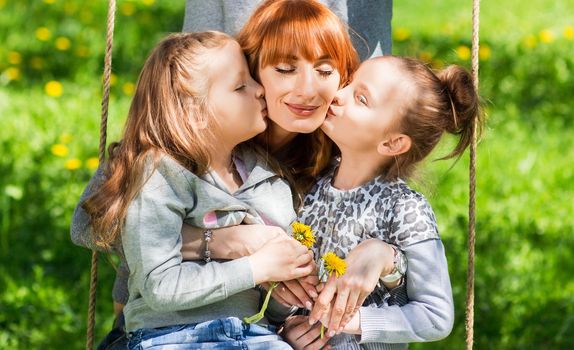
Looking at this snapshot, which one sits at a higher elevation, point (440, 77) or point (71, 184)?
point (440, 77)

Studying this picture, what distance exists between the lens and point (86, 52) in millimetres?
6078

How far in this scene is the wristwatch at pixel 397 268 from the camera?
234cm

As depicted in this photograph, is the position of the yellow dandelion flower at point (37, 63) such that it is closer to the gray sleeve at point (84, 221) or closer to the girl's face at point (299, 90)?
the gray sleeve at point (84, 221)

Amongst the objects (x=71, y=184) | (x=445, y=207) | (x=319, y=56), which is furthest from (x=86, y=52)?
(x=319, y=56)

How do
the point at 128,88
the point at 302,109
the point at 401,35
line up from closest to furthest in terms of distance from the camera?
the point at 302,109 < the point at 128,88 < the point at 401,35

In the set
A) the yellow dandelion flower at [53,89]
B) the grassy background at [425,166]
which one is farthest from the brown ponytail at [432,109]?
the yellow dandelion flower at [53,89]

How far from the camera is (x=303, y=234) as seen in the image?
7.73 ft

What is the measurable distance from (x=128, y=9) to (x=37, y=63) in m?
1.01

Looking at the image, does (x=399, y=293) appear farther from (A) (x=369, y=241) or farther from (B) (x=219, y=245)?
(B) (x=219, y=245)

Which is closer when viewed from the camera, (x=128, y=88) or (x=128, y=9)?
(x=128, y=88)

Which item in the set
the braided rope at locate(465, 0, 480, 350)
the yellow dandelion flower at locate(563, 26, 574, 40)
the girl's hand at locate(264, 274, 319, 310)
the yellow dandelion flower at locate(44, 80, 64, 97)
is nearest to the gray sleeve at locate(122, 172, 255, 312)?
the girl's hand at locate(264, 274, 319, 310)

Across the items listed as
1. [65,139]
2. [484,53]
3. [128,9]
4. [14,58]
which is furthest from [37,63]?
[484,53]

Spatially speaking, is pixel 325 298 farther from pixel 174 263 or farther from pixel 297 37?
pixel 297 37

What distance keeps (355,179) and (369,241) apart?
23 centimetres
